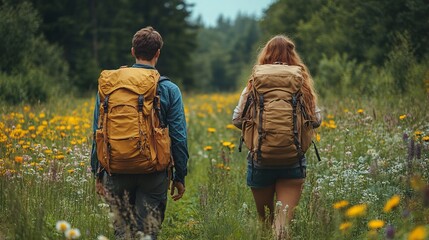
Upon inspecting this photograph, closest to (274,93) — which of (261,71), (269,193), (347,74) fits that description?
(261,71)

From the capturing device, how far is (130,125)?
3.78m

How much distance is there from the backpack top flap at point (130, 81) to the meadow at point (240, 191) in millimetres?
1045

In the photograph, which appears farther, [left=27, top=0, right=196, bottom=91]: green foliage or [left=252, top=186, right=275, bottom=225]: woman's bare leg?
[left=27, top=0, right=196, bottom=91]: green foliage

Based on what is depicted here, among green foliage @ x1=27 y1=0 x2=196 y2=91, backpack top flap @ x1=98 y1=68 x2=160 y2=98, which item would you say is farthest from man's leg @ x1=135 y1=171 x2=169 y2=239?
green foliage @ x1=27 y1=0 x2=196 y2=91

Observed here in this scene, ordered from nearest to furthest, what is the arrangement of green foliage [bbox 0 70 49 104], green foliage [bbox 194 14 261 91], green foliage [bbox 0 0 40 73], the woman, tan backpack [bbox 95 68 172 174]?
tan backpack [bbox 95 68 172 174], the woman, green foliage [bbox 0 70 49 104], green foliage [bbox 0 0 40 73], green foliage [bbox 194 14 261 91]

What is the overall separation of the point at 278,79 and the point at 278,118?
336 mm

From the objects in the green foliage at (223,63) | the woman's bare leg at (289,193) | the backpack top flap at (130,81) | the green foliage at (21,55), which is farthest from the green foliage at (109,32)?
the green foliage at (223,63)

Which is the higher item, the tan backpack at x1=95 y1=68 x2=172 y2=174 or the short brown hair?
the short brown hair

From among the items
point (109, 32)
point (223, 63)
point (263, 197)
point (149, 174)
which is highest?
point (109, 32)

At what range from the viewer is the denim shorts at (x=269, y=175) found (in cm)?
427

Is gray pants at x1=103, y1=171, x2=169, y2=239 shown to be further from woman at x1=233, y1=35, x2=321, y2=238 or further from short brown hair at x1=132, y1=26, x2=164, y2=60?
short brown hair at x1=132, y1=26, x2=164, y2=60

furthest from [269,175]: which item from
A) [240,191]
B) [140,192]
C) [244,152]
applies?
[244,152]

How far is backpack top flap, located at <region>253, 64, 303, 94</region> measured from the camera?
4098 millimetres

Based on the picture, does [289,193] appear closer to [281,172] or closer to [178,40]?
[281,172]
